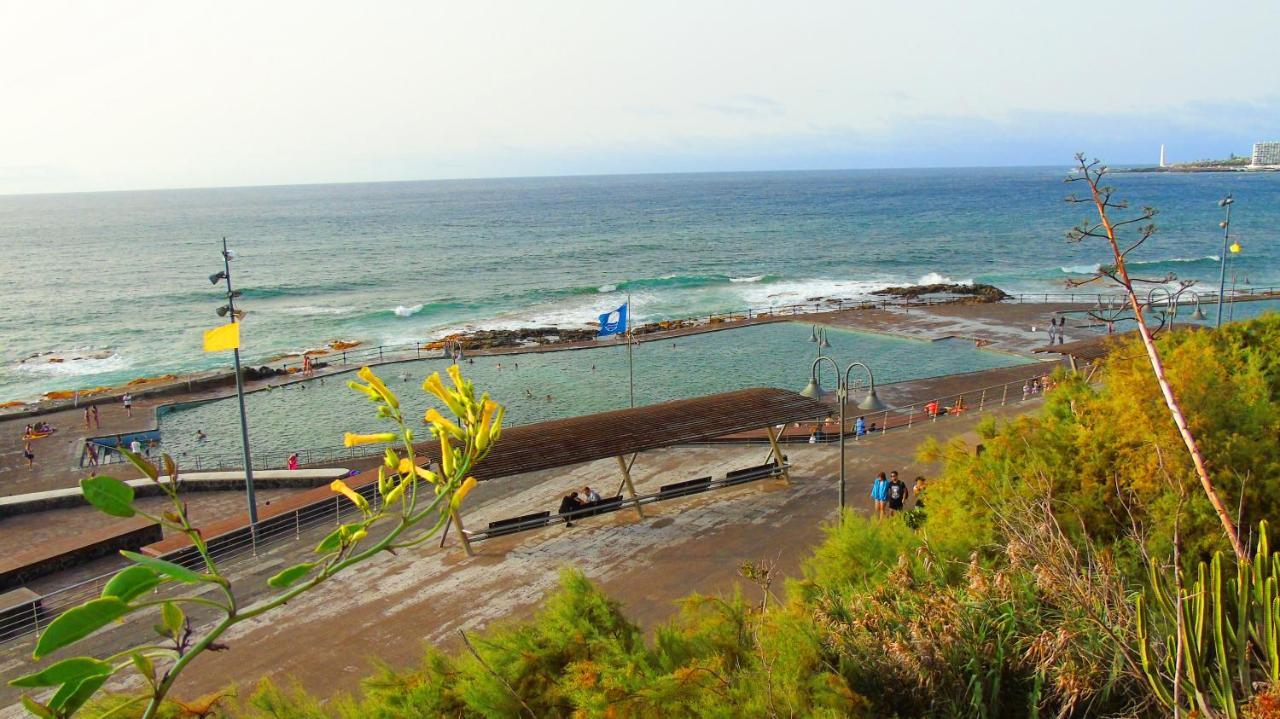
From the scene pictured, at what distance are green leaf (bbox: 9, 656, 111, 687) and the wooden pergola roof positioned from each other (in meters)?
11.7

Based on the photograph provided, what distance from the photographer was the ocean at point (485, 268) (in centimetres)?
5581

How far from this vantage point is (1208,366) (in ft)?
34.9

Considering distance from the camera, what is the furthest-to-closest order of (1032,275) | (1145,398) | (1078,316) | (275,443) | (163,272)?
1. (163,272)
2. (1032,275)
3. (1078,316)
4. (275,443)
5. (1145,398)

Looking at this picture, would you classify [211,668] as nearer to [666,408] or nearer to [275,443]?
[666,408]

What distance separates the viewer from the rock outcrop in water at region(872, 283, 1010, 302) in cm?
5731

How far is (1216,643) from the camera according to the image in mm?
5133

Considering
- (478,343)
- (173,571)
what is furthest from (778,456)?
(478,343)

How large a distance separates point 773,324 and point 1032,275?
33.7 meters

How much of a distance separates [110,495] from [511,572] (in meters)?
12.0

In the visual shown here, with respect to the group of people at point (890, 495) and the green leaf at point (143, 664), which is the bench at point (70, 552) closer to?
the group of people at point (890, 495)

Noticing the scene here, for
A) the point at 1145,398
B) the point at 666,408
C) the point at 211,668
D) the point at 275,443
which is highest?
the point at 1145,398

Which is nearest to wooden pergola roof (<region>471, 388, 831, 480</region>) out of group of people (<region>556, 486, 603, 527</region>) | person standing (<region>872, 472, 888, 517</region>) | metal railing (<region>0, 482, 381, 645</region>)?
group of people (<region>556, 486, 603, 527</region>)

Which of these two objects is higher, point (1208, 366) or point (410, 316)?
point (1208, 366)

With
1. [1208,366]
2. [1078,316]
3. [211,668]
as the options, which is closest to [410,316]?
[1078,316]
